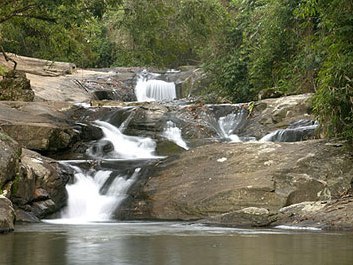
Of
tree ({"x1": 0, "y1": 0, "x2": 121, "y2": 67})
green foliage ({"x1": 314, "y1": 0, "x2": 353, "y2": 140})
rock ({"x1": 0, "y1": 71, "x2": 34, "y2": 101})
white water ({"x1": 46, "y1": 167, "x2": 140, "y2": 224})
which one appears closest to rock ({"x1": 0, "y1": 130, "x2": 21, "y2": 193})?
white water ({"x1": 46, "y1": 167, "x2": 140, "y2": 224})

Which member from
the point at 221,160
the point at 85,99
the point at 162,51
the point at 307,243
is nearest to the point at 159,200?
the point at 221,160

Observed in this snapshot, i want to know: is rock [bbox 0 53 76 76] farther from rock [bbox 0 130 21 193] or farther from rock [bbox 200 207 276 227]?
rock [bbox 200 207 276 227]

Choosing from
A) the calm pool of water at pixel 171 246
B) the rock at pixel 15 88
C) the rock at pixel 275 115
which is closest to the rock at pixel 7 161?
the calm pool of water at pixel 171 246

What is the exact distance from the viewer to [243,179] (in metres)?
12.5

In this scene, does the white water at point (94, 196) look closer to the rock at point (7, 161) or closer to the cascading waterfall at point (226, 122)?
the rock at point (7, 161)

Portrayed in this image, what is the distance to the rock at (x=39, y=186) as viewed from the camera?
1229cm

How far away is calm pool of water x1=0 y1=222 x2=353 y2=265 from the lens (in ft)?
21.7

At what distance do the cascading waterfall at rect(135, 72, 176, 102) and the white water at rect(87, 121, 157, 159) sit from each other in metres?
10.1

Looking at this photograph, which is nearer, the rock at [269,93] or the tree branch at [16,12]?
the tree branch at [16,12]

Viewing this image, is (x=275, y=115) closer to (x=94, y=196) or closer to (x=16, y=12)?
(x=94, y=196)

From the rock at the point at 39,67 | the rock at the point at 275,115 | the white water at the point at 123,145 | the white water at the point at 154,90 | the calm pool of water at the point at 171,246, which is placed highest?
the rock at the point at 39,67

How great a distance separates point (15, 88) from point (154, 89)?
9.65 meters

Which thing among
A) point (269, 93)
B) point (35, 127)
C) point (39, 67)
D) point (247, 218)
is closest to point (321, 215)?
point (247, 218)

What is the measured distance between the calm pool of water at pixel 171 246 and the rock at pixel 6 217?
0.61 ft
